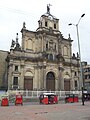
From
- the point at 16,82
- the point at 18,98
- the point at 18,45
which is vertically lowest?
the point at 18,98

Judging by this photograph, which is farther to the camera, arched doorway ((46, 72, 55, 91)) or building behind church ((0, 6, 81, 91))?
arched doorway ((46, 72, 55, 91))

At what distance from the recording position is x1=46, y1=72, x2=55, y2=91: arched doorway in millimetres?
42147

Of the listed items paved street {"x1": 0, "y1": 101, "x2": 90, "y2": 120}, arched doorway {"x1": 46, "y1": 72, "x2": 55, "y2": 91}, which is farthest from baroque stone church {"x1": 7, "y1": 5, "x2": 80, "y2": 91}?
paved street {"x1": 0, "y1": 101, "x2": 90, "y2": 120}

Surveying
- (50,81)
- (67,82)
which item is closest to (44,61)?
(50,81)

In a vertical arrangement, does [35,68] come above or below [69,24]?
below

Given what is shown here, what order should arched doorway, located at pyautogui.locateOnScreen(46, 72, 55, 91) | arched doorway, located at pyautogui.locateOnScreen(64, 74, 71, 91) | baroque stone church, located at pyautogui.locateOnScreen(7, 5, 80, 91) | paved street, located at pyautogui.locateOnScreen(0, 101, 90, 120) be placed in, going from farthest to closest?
1. arched doorway, located at pyautogui.locateOnScreen(64, 74, 71, 91)
2. arched doorway, located at pyautogui.locateOnScreen(46, 72, 55, 91)
3. baroque stone church, located at pyautogui.locateOnScreen(7, 5, 80, 91)
4. paved street, located at pyautogui.locateOnScreen(0, 101, 90, 120)

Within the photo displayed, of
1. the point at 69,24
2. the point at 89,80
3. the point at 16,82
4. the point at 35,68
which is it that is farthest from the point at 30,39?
the point at 89,80

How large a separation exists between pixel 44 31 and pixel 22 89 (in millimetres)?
14404

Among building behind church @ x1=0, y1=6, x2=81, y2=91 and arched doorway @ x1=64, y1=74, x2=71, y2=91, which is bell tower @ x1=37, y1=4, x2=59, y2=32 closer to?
building behind church @ x1=0, y1=6, x2=81, y2=91

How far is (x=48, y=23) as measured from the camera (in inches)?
1809

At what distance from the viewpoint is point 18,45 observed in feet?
136

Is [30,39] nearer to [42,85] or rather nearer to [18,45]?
[18,45]

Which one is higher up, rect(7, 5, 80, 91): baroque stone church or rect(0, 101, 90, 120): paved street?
rect(7, 5, 80, 91): baroque stone church

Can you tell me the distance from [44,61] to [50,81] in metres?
4.92
